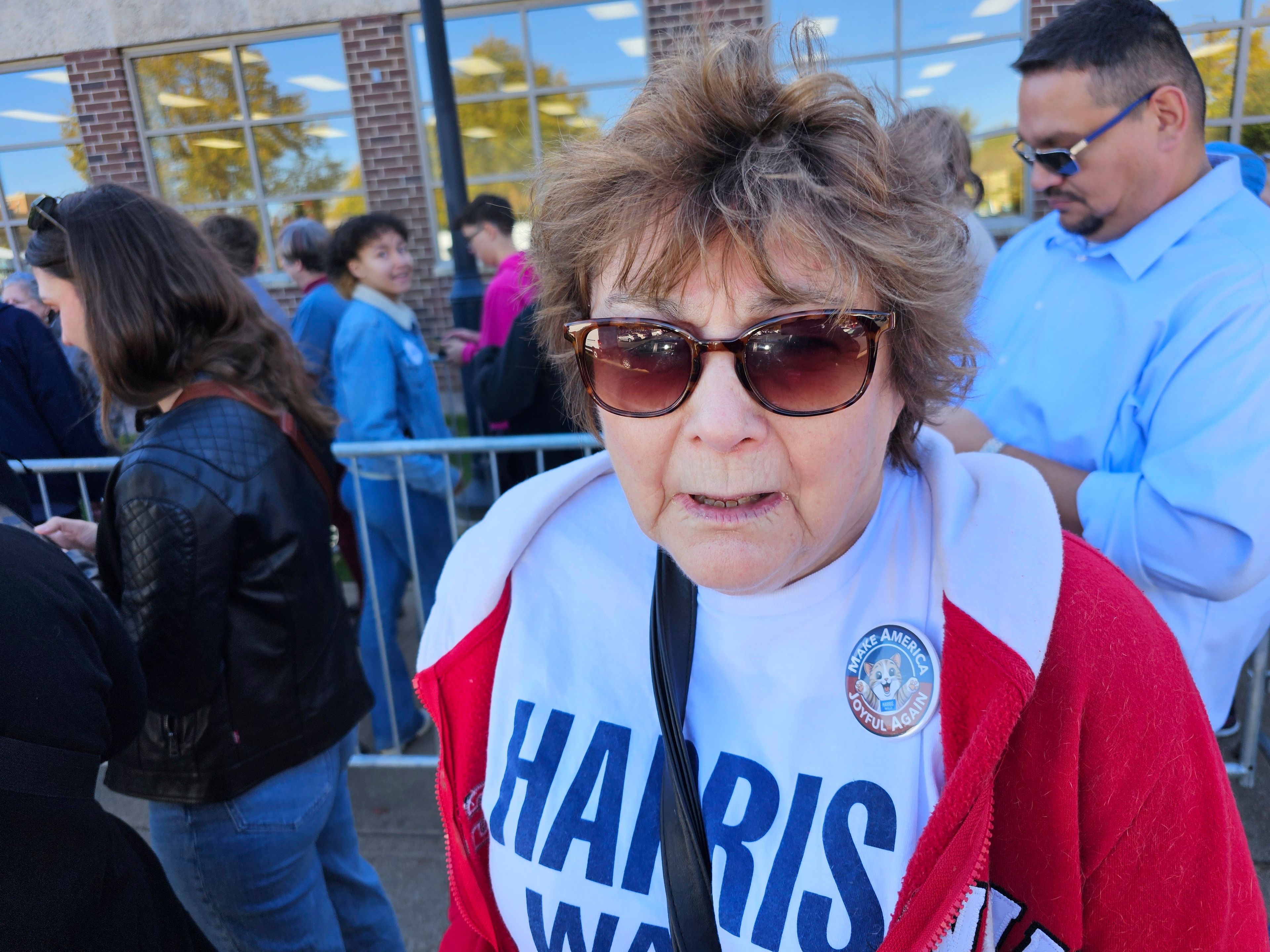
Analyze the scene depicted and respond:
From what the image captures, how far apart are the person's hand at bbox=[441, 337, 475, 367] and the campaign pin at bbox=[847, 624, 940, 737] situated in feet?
11.8

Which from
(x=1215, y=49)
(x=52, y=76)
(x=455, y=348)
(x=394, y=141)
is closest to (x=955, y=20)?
(x=1215, y=49)

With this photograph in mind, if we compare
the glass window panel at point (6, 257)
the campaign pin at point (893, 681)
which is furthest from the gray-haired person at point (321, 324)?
the glass window panel at point (6, 257)

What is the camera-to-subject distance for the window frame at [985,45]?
7.41 m

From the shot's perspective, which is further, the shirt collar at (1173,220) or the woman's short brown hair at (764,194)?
the shirt collar at (1173,220)

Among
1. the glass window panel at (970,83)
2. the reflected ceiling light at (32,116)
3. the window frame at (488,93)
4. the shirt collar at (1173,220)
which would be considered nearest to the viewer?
the shirt collar at (1173,220)

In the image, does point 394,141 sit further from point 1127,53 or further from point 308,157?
point 1127,53

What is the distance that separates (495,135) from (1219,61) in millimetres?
6743

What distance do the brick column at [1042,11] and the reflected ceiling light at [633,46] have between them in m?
3.47

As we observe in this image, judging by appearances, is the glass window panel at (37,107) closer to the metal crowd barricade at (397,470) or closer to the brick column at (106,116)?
the brick column at (106,116)

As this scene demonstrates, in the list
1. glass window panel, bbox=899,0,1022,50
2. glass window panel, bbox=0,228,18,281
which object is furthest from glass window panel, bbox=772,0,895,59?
glass window panel, bbox=0,228,18,281

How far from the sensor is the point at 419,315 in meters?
8.99

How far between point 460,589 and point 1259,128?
9050mm

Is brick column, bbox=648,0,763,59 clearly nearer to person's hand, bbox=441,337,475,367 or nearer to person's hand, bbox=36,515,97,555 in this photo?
person's hand, bbox=441,337,475,367

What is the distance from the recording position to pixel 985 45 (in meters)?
7.56
